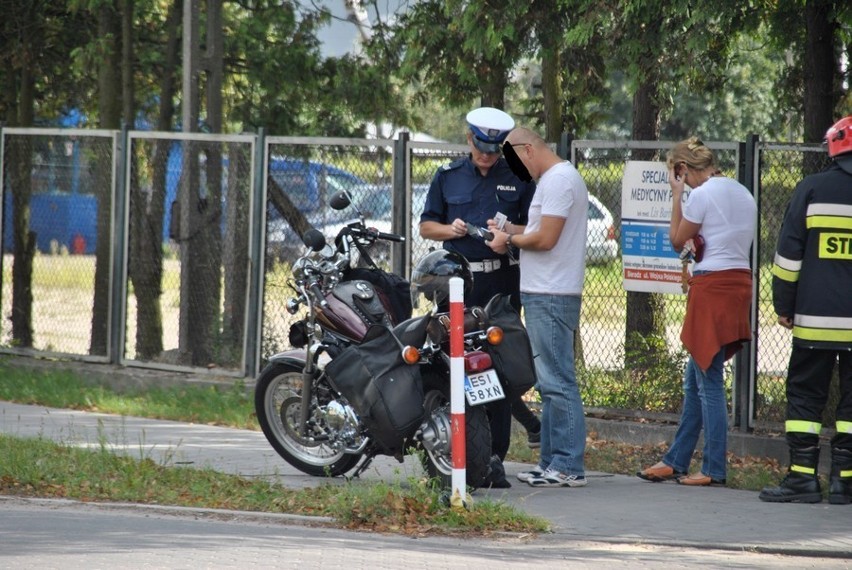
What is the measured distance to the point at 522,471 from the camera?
8.97 m

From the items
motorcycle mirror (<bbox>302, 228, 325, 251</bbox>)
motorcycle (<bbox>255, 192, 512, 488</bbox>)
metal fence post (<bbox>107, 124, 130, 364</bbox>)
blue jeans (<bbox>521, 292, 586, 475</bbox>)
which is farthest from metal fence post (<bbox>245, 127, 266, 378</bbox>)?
blue jeans (<bbox>521, 292, 586, 475</bbox>)

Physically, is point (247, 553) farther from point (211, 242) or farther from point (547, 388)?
point (211, 242)

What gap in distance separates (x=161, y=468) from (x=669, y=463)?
308cm

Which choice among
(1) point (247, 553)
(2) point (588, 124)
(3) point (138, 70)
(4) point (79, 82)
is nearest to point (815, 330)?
(1) point (247, 553)

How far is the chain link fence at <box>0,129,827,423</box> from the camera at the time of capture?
33.3 ft

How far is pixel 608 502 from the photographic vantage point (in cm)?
793

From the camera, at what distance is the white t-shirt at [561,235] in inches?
319

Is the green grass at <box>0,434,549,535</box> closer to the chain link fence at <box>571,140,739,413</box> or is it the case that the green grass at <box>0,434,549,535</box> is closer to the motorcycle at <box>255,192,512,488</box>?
the motorcycle at <box>255,192,512,488</box>

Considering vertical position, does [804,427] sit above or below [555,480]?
above

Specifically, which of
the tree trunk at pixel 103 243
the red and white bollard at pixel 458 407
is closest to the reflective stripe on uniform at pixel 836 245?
the red and white bollard at pixel 458 407

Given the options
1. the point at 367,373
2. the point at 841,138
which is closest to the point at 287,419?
the point at 367,373

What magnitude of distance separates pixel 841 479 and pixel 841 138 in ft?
6.22

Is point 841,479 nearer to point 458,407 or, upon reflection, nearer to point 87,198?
point 458,407

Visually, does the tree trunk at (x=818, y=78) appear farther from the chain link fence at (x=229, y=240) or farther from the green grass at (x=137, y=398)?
the green grass at (x=137, y=398)
